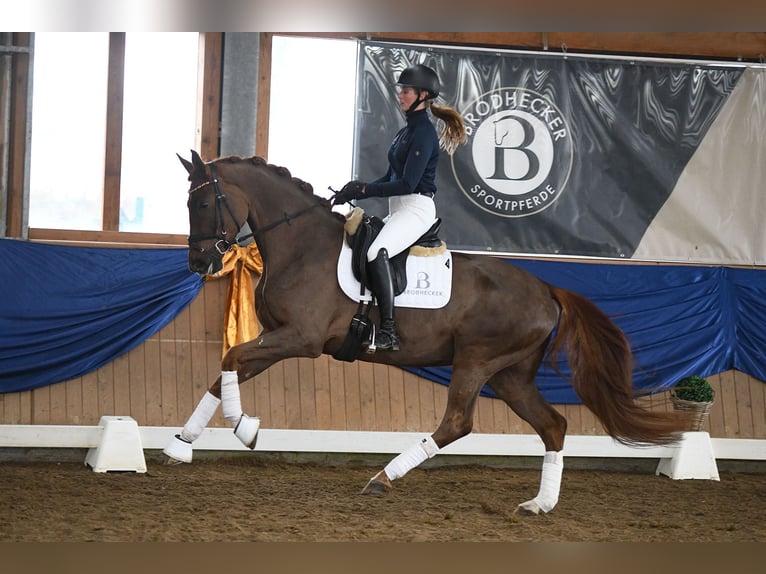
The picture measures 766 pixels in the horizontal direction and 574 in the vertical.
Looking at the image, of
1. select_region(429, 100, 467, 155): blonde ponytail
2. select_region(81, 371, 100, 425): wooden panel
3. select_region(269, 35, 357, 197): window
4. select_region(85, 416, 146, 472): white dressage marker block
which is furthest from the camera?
select_region(269, 35, 357, 197): window

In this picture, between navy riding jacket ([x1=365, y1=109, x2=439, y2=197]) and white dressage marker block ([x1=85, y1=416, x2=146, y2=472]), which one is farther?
white dressage marker block ([x1=85, y1=416, x2=146, y2=472])

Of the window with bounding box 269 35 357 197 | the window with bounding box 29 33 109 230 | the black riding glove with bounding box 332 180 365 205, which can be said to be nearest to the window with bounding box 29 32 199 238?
the window with bounding box 29 33 109 230

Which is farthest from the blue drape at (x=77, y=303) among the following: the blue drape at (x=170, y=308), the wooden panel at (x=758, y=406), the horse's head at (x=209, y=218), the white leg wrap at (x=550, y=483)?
the wooden panel at (x=758, y=406)

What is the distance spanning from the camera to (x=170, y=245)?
634 cm

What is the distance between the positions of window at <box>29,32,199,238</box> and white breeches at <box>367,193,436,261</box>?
249cm

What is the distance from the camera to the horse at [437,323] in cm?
442

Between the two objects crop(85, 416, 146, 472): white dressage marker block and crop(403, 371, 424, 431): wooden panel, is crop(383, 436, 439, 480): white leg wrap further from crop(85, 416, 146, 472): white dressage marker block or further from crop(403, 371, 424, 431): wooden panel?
crop(403, 371, 424, 431): wooden panel

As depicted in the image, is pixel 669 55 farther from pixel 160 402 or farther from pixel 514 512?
pixel 160 402

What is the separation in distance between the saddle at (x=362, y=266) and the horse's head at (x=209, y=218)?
62cm

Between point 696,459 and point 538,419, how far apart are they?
2.30m

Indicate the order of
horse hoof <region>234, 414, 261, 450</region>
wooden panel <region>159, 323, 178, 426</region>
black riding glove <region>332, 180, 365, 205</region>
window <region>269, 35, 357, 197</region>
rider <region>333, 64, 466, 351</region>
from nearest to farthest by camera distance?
horse hoof <region>234, 414, 261, 450</region> → rider <region>333, 64, 466, 351</region> → black riding glove <region>332, 180, 365, 205</region> → wooden panel <region>159, 323, 178, 426</region> → window <region>269, 35, 357, 197</region>

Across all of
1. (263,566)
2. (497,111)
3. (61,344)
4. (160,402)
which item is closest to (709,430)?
(497,111)

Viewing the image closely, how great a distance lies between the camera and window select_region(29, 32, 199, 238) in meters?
6.34

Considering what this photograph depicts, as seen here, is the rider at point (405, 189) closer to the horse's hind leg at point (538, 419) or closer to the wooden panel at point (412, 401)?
the horse's hind leg at point (538, 419)
